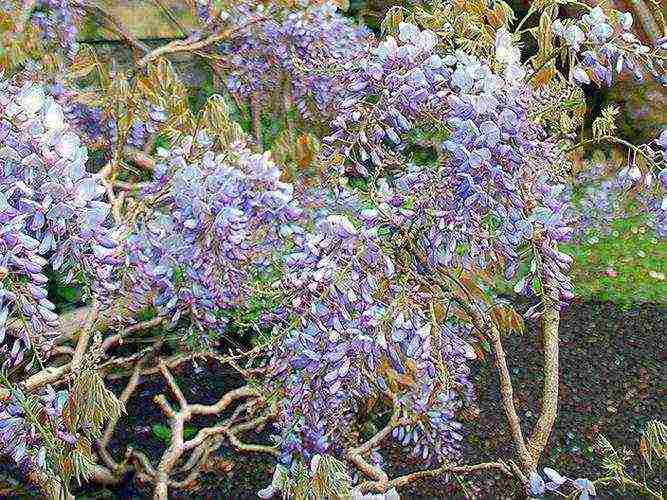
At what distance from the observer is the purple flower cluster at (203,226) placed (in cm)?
200

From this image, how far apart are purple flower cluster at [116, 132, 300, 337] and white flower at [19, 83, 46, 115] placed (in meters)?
0.39

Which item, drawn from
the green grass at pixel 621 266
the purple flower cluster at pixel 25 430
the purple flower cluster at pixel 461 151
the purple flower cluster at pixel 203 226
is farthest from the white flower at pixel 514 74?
the green grass at pixel 621 266

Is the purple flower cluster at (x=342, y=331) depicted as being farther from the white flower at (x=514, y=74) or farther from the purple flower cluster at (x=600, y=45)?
the purple flower cluster at (x=600, y=45)

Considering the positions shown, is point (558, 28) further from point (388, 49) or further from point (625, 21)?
point (388, 49)

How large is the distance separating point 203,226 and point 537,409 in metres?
1.92

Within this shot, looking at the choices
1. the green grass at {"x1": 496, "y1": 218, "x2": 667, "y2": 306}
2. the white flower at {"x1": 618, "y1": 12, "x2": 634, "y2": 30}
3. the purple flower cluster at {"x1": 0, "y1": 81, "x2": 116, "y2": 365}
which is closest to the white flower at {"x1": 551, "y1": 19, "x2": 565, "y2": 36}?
the white flower at {"x1": 618, "y1": 12, "x2": 634, "y2": 30}

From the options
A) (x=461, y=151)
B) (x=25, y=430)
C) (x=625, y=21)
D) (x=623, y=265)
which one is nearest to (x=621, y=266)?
(x=623, y=265)

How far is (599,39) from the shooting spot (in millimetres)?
2043

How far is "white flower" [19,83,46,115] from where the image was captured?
5.46 feet

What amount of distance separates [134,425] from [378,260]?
6.12 feet

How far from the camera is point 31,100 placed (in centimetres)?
168

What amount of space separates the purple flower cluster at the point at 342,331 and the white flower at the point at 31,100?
23.7 inches

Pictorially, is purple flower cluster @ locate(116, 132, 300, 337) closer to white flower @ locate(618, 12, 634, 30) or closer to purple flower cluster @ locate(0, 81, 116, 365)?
purple flower cluster @ locate(0, 81, 116, 365)

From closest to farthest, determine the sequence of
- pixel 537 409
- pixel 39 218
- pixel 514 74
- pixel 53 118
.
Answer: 1. pixel 39 218
2. pixel 53 118
3. pixel 514 74
4. pixel 537 409
